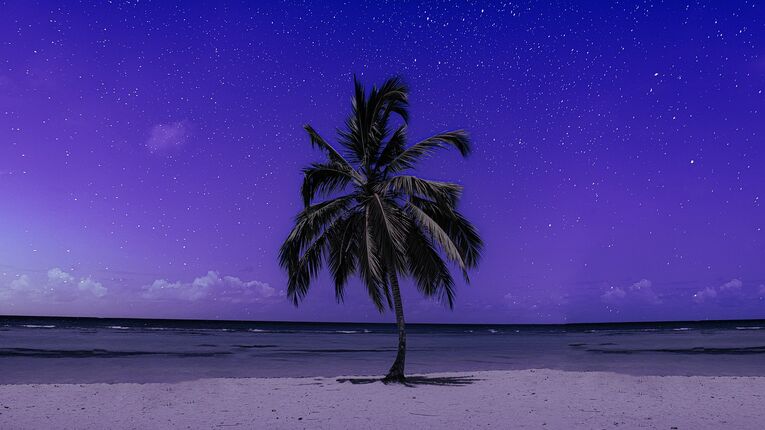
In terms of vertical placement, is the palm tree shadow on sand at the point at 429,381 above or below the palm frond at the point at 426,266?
below

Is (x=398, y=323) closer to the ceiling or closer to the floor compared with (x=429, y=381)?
closer to the ceiling

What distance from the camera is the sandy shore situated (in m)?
9.79

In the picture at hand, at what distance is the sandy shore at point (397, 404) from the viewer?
9.79 meters

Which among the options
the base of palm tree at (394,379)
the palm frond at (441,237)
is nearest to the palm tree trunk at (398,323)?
the base of palm tree at (394,379)

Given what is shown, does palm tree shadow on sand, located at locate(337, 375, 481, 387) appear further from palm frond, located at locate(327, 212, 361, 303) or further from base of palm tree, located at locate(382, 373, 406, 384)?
palm frond, located at locate(327, 212, 361, 303)

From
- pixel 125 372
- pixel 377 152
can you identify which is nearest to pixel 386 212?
pixel 377 152

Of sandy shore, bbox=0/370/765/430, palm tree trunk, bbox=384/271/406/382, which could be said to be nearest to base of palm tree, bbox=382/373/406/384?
palm tree trunk, bbox=384/271/406/382

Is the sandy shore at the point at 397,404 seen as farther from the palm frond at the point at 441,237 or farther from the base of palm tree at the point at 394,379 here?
the palm frond at the point at 441,237

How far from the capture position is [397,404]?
11.9 metres

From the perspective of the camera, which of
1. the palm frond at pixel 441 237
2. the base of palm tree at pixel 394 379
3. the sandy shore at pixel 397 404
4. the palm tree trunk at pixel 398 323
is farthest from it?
the base of palm tree at pixel 394 379

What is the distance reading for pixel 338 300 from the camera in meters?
16.1

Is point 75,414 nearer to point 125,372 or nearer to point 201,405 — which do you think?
point 201,405

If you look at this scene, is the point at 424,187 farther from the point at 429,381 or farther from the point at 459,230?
the point at 429,381

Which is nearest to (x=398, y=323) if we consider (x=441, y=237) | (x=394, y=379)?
(x=394, y=379)
